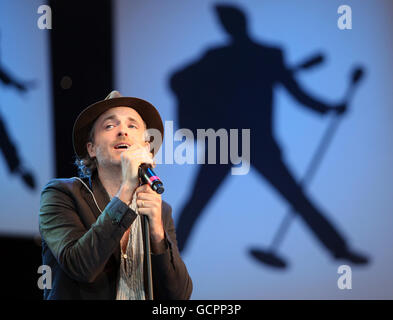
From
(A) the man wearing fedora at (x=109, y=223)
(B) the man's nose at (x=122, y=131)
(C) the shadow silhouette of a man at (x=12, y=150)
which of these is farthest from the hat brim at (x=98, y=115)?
(C) the shadow silhouette of a man at (x=12, y=150)

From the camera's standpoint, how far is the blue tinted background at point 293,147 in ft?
9.24

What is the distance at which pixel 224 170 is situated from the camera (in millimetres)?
2828

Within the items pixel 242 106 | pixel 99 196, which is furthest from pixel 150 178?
pixel 242 106

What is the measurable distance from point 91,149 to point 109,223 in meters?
0.54

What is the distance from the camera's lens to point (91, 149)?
175cm

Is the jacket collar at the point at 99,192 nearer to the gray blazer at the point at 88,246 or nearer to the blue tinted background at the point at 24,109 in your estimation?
the gray blazer at the point at 88,246

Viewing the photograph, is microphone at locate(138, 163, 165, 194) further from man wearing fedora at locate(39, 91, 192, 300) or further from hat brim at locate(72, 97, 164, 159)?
hat brim at locate(72, 97, 164, 159)

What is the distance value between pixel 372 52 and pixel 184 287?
2.16 meters

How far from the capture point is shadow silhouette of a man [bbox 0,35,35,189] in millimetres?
2721

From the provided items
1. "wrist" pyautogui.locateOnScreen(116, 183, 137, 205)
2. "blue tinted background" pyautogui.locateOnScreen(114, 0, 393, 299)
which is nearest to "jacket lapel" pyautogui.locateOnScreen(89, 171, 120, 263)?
"wrist" pyautogui.locateOnScreen(116, 183, 137, 205)

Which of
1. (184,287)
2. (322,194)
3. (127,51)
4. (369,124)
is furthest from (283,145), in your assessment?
(184,287)

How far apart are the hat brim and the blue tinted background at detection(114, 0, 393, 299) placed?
3.16 feet

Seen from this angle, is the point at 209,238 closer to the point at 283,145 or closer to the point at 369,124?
the point at 283,145

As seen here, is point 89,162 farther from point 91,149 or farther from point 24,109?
point 24,109
